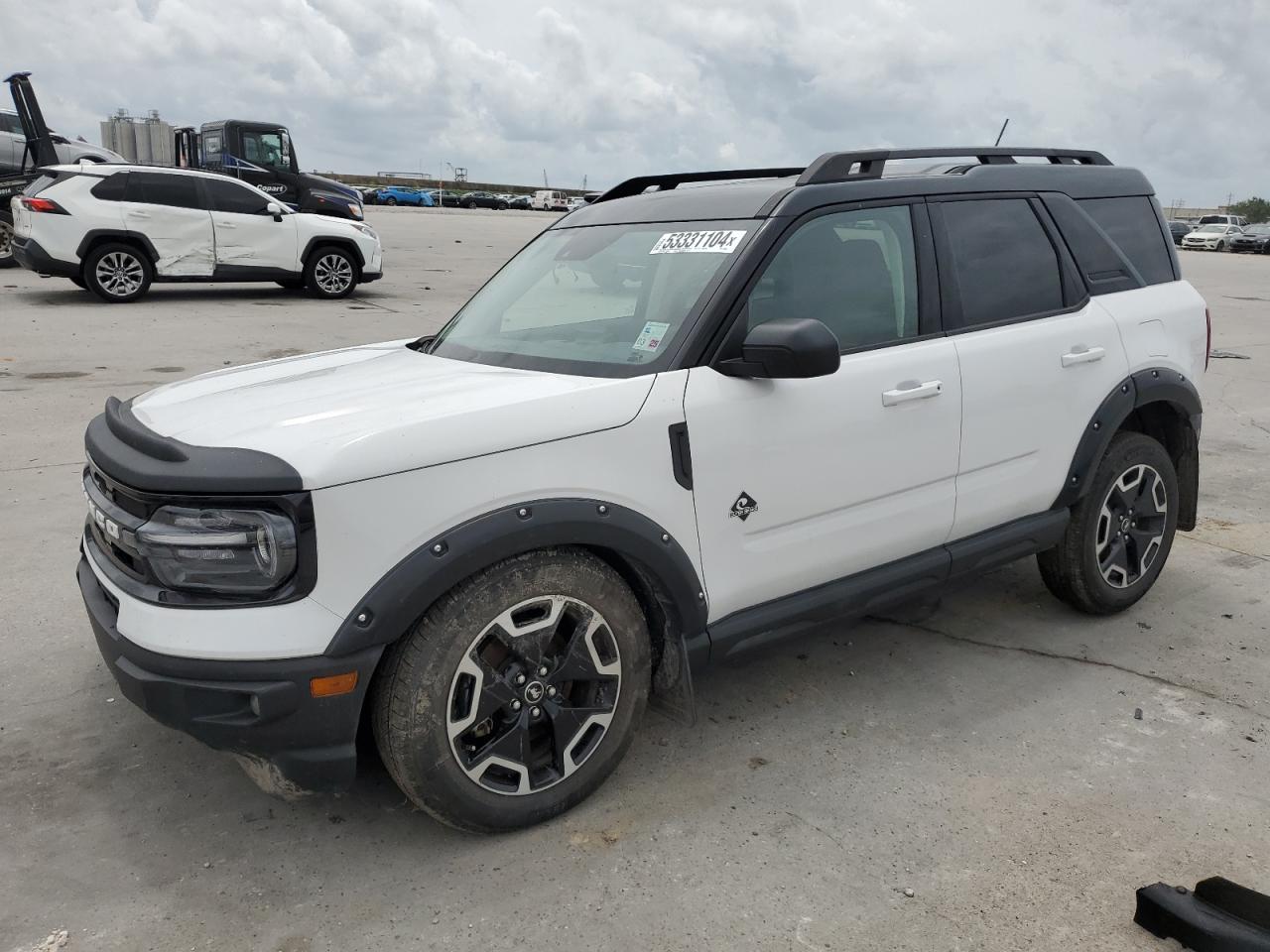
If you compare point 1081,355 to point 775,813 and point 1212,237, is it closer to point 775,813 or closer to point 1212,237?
point 775,813

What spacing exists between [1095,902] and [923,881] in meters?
0.42

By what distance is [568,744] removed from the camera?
286cm

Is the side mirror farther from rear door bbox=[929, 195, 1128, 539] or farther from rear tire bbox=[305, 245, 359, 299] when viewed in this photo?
rear tire bbox=[305, 245, 359, 299]

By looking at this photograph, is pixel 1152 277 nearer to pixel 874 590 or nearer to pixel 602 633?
pixel 874 590

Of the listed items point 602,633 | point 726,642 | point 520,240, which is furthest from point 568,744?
point 520,240

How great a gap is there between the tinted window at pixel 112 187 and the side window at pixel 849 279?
12160 mm

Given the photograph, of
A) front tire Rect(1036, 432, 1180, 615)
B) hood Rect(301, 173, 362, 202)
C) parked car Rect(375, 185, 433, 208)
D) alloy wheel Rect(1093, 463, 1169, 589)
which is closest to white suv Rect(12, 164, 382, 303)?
hood Rect(301, 173, 362, 202)

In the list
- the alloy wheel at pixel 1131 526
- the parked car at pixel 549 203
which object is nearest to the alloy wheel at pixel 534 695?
the alloy wheel at pixel 1131 526

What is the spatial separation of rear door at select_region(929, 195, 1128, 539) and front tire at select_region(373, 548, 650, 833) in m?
1.47

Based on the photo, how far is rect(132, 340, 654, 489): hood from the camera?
2.46 meters

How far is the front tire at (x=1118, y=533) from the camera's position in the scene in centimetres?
412

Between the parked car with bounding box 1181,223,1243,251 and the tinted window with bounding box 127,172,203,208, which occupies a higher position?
the parked car with bounding box 1181,223,1243,251

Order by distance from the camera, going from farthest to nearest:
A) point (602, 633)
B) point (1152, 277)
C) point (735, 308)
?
point (1152, 277), point (735, 308), point (602, 633)

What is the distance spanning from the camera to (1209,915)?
2.42 metres
